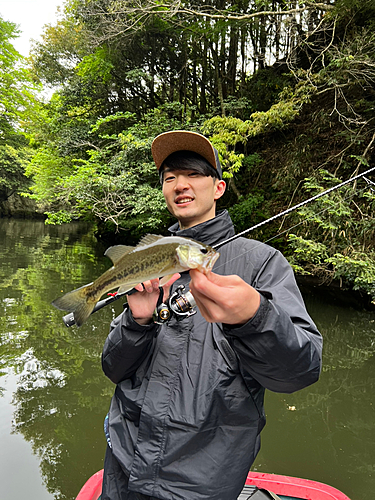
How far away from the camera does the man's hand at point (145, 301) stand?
1.64 m

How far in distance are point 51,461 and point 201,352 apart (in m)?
3.66

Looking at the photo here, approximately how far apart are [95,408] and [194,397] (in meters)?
4.20

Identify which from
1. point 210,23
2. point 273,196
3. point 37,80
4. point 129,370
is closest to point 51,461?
point 129,370

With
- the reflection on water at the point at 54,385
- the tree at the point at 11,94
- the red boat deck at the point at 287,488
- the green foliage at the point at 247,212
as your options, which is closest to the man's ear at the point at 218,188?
the red boat deck at the point at 287,488

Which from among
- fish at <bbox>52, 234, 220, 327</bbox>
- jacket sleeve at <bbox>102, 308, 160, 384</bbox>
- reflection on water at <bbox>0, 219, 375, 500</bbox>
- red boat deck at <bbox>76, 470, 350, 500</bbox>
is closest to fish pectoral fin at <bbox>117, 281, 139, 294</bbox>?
fish at <bbox>52, 234, 220, 327</bbox>

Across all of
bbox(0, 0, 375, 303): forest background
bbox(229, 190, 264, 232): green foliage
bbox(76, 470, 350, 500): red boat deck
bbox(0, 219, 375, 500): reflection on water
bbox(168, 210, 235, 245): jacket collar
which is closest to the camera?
bbox(168, 210, 235, 245): jacket collar

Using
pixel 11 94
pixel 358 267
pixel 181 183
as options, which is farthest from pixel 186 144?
pixel 11 94

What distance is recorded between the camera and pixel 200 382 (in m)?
1.62

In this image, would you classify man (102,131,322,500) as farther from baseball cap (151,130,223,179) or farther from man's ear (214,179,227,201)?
baseball cap (151,130,223,179)

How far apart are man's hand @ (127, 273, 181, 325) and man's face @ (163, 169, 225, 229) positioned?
20.2 inches

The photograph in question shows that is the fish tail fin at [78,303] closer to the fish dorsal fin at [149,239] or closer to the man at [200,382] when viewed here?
the man at [200,382]

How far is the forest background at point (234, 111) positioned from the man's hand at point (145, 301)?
18.0 ft

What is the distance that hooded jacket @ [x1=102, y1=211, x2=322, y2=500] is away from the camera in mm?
1536

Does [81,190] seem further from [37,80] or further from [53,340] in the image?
[37,80]
